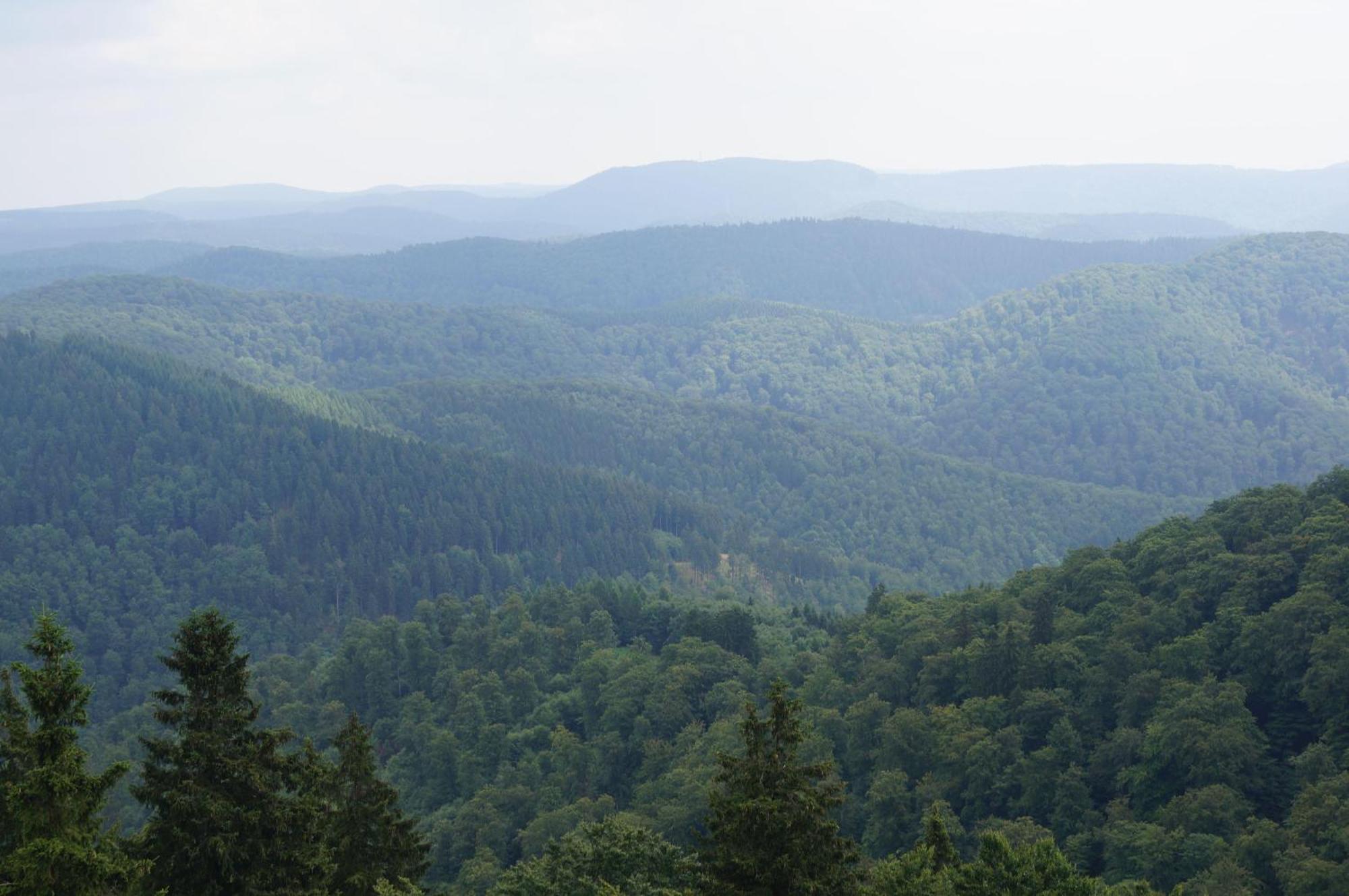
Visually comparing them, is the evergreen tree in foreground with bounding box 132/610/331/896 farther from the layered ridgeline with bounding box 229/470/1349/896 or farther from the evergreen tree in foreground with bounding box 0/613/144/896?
the layered ridgeline with bounding box 229/470/1349/896

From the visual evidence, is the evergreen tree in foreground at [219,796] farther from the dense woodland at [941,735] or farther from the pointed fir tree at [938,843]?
the pointed fir tree at [938,843]

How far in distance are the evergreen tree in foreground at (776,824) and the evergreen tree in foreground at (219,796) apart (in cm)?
881

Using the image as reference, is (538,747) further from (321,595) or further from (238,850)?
(321,595)

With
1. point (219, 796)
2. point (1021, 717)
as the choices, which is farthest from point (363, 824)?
point (1021, 717)

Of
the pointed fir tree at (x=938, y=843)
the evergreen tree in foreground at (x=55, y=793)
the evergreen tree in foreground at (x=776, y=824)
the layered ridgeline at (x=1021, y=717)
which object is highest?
the evergreen tree in foreground at (x=55, y=793)

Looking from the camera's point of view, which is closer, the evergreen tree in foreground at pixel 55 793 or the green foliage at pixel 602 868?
the evergreen tree in foreground at pixel 55 793

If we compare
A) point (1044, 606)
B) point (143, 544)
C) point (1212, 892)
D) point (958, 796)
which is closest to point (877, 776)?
point (958, 796)

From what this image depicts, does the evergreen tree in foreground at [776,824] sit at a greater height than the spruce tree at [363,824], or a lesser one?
greater

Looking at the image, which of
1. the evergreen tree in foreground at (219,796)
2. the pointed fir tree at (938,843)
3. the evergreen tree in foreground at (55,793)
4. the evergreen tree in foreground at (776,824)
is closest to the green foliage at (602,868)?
the pointed fir tree at (938,843)

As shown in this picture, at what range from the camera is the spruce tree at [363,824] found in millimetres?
31656

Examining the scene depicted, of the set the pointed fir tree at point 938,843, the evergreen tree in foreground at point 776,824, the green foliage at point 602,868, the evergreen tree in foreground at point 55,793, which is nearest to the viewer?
the evergreen tree in foreground at point 55,793

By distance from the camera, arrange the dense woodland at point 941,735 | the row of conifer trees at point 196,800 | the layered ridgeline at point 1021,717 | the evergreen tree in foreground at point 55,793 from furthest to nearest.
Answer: the layered ridgeline at point 1021,717
the dense woodland at point 941,735
the row of conifer trees at point 196,800
the evergreen tree in foreground at point 55,793

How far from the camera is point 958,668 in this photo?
75500 mm

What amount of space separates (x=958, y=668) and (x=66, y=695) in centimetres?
6171
